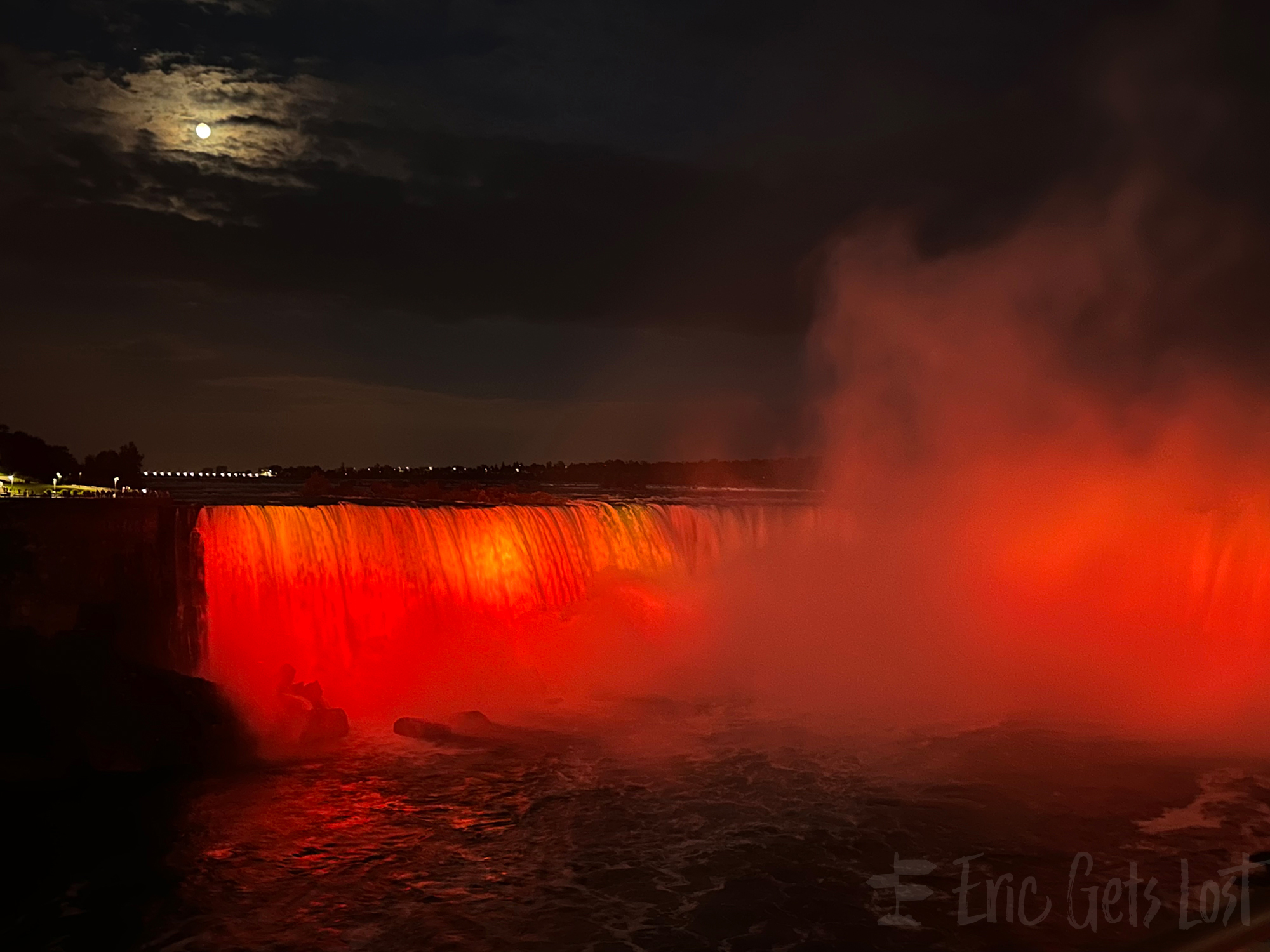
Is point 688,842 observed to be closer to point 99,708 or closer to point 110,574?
point 99,708

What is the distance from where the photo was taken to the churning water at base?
9742 mm

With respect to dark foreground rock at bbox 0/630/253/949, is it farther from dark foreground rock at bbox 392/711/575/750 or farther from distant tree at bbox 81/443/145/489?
distant tree at bbox 81/443/145/489

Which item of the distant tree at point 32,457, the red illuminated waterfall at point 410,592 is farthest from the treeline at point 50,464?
the red illuminated waterfall at point 410,592

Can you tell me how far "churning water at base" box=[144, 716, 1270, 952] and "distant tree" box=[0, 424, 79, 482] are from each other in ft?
134

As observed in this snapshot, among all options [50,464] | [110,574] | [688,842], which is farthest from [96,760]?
[50,464]

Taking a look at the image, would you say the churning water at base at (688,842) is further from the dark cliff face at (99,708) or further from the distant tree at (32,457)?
the distant tree at (32,457)

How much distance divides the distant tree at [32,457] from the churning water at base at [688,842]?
1608 inches

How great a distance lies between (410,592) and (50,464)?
37771mm

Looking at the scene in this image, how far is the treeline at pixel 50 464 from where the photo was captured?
48312mm

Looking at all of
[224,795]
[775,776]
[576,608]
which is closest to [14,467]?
[576,608]

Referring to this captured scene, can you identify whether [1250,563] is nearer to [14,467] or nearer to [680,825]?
[680,825]

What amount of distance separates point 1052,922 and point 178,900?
28.4 ft

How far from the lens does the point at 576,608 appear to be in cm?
2544

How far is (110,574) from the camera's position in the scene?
1611 centimetres
